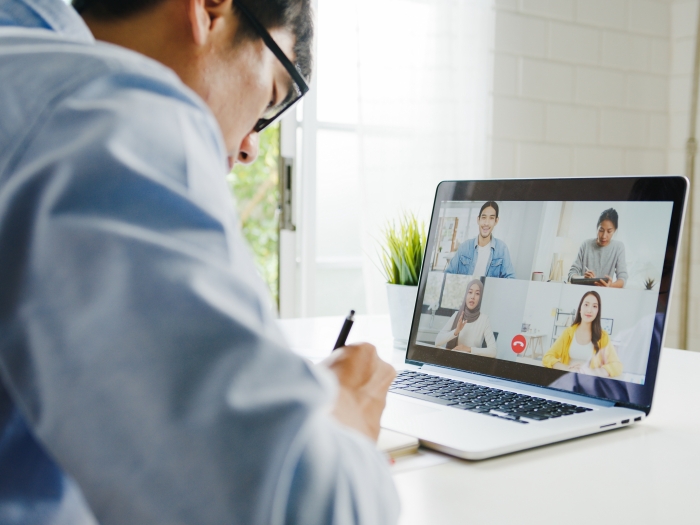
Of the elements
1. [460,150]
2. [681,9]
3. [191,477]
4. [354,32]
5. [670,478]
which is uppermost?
[681,9]

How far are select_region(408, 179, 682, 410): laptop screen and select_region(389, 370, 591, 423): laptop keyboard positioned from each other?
47 millimetres

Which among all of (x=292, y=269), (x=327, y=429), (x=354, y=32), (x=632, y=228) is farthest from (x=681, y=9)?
(x=327, y=429)

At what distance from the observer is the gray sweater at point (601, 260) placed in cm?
79

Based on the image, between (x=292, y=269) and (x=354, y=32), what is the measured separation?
83cm

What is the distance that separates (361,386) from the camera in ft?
1.81

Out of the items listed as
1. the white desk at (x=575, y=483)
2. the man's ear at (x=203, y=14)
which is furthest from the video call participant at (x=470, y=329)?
the man's ear at (x=203, y=14)

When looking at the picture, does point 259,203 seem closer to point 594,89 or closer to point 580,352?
point 594,89

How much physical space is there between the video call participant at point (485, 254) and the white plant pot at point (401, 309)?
0.16 m

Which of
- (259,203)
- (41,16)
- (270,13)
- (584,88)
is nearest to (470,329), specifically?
(270,13)

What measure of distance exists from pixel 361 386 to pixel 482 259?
1.43 feet

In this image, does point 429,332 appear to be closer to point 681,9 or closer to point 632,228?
point 632,228

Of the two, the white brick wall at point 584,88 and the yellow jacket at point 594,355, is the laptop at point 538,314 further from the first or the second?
the white brick wall at point 584,88

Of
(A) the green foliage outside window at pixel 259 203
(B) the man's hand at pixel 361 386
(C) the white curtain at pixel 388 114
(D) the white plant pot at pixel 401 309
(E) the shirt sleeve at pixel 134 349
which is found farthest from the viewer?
(A) the green foliage outside window at pixel 259 203

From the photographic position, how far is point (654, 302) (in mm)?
752
